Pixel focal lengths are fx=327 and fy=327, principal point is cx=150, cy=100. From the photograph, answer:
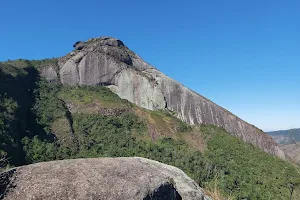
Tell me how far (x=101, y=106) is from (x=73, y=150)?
1151 inches

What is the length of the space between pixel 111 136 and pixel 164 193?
71.2 meters

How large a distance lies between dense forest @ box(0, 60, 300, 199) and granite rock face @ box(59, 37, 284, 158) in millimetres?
4335

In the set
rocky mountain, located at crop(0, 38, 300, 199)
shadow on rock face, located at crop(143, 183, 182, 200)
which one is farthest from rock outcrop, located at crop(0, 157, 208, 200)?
rocky mountain, located at crop(0, 38, 300, 199)

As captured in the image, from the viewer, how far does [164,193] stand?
10.7 metres

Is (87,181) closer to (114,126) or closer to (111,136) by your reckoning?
(111,136)

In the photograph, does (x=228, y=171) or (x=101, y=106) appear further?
(x=101, y=106)

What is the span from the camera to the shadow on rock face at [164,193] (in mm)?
10192

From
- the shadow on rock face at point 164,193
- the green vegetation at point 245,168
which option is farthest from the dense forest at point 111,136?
the shadow on rock face at point 164,193

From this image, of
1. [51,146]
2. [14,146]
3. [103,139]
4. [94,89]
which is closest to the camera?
[14,146]

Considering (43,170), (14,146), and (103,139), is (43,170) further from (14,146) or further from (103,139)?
(103,139)

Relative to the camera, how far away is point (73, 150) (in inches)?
2640

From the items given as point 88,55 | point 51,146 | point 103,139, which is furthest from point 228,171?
point 88,55

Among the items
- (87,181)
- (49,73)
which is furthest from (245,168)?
(87,181)

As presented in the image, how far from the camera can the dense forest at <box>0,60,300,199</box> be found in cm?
6431
